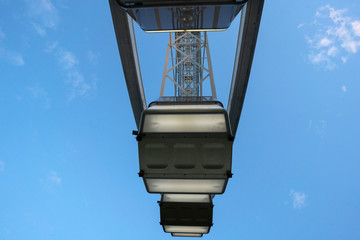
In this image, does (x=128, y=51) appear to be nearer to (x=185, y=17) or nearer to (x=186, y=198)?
(x=185, y=17)

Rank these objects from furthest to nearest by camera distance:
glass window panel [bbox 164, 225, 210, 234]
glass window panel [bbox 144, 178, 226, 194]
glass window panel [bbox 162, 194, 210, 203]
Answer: glass window panel [bbox 164, 225, 210, 234] → glass window panel [bbox 162, 194, 210, 203] → glass window panel [bbox 144, 178, 226, 194]

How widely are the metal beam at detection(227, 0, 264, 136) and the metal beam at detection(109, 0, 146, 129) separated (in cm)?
266

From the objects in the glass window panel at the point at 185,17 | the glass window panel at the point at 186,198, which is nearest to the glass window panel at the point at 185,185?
the glass window panel at the point at 186,198

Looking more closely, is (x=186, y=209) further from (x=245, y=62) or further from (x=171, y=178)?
(x=245, y=62)

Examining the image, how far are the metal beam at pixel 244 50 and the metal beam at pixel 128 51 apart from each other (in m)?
2.66

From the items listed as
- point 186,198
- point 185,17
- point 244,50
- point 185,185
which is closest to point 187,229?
point 186,198

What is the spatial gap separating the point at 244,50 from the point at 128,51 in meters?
2.89

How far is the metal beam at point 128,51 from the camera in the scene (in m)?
5.01

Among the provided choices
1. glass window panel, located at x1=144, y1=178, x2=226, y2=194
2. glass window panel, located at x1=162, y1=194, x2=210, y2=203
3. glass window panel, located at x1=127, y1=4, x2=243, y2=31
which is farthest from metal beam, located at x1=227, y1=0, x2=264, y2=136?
glass window panel, located at x1=144, y1=178, x2=226, y2=194

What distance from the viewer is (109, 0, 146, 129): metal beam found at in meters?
5.01

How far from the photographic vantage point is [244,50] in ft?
18.0

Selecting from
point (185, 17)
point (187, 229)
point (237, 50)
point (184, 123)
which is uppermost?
point (237, 50)

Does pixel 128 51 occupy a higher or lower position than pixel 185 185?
higher

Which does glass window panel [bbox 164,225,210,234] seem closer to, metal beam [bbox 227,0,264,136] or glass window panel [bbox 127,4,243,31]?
metal beam [bbox 227,0,264,136]
